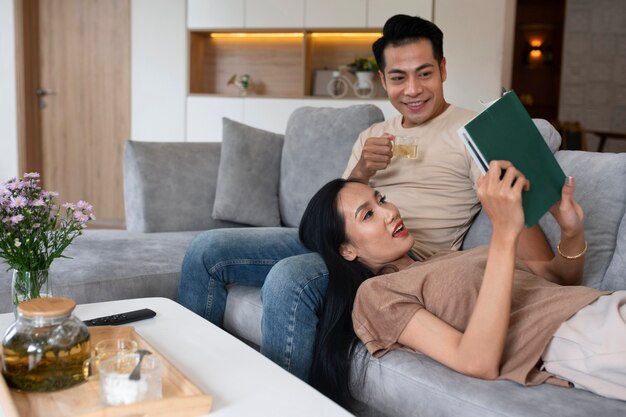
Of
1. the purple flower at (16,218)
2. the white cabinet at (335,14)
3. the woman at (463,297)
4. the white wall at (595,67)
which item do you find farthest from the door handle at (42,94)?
the white wall at (595,67)

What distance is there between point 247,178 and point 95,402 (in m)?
1.86

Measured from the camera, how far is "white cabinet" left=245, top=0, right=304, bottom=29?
16.5ft

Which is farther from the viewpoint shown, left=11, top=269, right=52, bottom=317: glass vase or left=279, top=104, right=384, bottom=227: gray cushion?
left=279, top=104, right=384, bottom=227: gray cushion

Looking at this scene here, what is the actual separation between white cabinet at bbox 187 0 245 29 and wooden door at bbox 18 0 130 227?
610mm

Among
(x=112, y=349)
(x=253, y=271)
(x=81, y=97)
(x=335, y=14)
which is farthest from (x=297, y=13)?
(x=112, y=349)

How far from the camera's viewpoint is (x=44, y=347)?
1138mm

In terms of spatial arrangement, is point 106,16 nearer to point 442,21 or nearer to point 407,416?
point 442,21

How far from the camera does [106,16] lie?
5559mm

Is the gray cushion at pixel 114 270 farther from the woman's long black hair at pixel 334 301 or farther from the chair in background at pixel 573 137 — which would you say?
the chair in background at pixel 573 137

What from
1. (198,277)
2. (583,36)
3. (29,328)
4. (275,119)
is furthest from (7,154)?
(583,36)

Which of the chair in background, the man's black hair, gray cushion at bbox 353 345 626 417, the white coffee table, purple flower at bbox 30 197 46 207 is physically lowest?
gray cushion at bbox 353 345 626 417

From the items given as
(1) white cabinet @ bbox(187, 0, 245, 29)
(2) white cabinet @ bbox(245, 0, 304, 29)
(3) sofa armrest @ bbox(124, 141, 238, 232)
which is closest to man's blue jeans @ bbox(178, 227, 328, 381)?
(3) sofa armrest @ bbox(124, 141, 238, 232)

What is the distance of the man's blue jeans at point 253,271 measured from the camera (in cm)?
170

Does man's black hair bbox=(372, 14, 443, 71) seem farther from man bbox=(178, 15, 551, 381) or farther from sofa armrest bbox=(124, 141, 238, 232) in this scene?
sofa armrest bbox=(124, 141, 238, 232)
